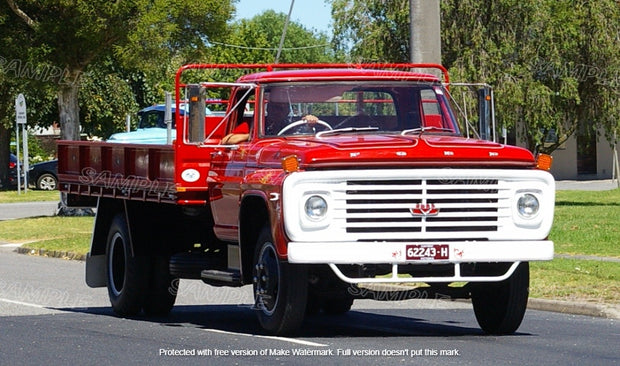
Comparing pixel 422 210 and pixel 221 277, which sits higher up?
pixel 422 210

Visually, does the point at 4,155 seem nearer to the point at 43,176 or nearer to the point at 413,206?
the point at 43,176

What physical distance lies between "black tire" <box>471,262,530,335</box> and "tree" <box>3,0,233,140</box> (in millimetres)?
18372

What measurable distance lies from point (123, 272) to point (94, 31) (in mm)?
16006

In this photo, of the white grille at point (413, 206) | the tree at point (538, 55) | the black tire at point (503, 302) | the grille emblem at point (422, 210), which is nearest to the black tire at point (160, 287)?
the black tire at point (503, 302)

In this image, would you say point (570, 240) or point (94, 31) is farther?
point (94, 31)

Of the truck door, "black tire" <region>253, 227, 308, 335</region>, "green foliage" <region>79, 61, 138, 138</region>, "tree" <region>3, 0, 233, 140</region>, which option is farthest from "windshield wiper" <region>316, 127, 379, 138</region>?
"green foliage" <region>79, 61, 138, 138</region>

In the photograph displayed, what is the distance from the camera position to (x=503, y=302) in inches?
452

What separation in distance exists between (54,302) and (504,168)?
6.44m

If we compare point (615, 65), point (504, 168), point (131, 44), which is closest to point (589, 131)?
point (615, 65)

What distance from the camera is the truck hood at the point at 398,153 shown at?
10.5 m

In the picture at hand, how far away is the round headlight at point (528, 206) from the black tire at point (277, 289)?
5.91 feet

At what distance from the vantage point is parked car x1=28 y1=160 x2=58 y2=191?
5256 cm

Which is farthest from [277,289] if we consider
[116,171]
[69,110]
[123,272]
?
[69,110]

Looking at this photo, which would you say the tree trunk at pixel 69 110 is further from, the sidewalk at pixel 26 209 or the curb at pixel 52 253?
the curb at pixel 52 253
